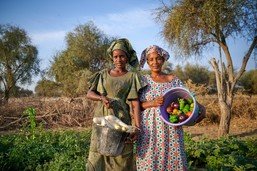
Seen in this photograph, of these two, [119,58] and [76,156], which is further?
[76,156]

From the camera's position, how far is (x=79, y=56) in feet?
68.9

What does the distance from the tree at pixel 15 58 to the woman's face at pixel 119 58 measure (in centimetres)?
2102

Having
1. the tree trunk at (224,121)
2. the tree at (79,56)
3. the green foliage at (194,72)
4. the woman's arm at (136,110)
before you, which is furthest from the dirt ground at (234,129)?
the green foliage at (194,72)

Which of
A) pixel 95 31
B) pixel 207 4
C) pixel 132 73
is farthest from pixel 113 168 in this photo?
pixel 95 31

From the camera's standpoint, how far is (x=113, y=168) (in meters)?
3.28

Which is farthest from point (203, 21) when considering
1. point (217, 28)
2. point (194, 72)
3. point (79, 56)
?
point (194, 72)

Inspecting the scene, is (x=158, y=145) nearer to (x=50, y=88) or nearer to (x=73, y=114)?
(x=73, y=114)

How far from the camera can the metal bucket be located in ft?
9.57

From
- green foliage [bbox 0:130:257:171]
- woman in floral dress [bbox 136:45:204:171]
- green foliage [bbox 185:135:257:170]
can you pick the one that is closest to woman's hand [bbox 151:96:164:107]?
woman in floral dress [bbox 136:45:204:171]

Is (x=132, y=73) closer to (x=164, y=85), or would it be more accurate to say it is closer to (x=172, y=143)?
(x=164, y=85)

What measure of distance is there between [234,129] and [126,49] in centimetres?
912

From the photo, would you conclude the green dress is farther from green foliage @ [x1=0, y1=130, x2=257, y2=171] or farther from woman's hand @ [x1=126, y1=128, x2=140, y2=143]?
green foliage @ [x1=0, y1=130, x2=257, y2=171]

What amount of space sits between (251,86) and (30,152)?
99.7 feet

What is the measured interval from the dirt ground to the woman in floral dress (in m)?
6.95
